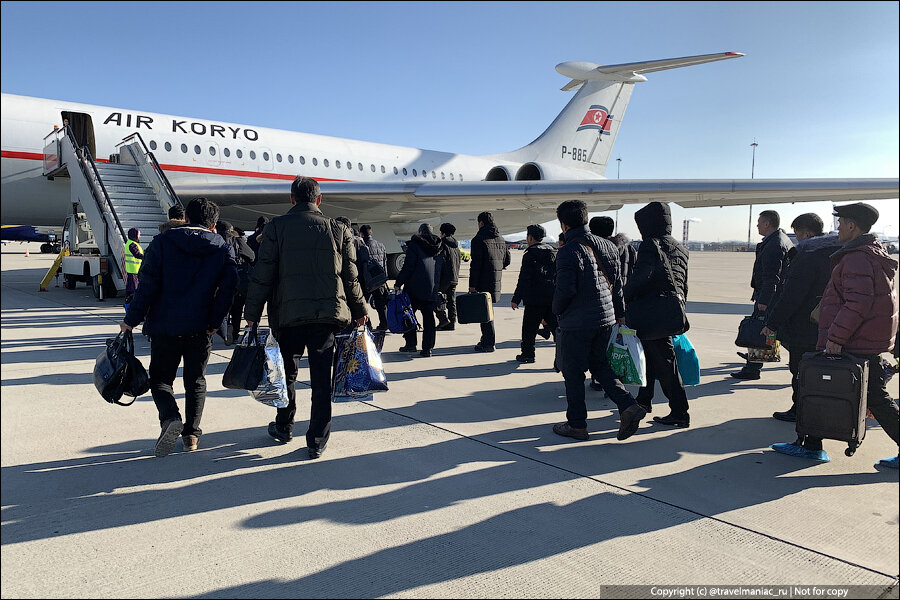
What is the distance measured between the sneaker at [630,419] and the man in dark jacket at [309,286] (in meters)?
2.03

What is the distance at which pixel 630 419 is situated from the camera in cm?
417

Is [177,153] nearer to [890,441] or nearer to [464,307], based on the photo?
[464,307]

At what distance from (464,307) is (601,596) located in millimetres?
4944

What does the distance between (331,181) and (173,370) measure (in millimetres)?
11890

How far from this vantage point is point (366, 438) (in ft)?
Result: 14.2

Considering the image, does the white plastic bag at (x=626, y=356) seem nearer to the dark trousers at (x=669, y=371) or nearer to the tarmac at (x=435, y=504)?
the dark trousers at (x=669, y=371)

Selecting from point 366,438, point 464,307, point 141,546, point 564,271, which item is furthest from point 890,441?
point 141,546

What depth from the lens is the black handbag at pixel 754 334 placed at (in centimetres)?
562

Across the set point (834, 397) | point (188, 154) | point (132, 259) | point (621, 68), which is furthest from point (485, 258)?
point (621, 68)

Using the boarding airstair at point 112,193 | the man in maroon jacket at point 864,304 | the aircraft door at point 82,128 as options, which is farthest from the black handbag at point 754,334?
the aircraft door at point 82,128

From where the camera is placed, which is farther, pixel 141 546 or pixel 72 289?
pixel 72 289

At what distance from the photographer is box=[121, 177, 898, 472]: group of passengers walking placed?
12.4 feet

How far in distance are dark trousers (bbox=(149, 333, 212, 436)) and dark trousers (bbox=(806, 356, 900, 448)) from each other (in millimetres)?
4331

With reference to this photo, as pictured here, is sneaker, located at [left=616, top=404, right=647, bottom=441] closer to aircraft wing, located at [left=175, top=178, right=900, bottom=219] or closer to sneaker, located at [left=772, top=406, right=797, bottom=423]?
sneaker, located at [left=772, top=406, right=797, bottom=423]
